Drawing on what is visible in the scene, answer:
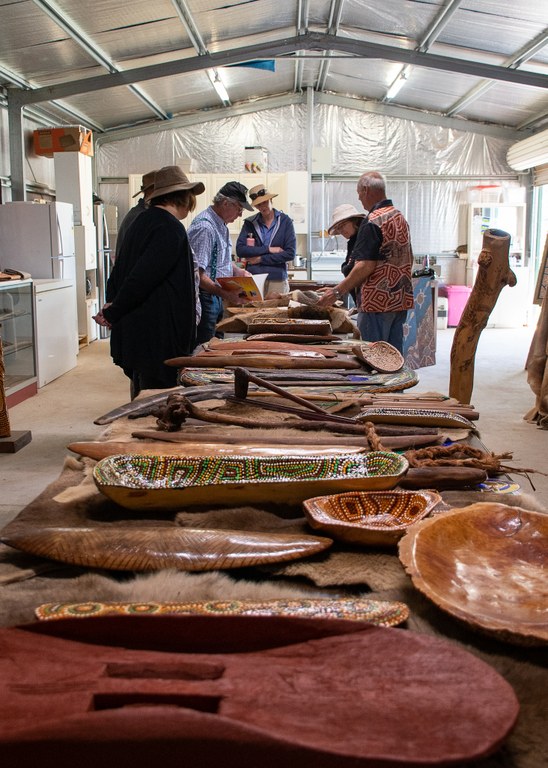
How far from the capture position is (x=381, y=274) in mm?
4414

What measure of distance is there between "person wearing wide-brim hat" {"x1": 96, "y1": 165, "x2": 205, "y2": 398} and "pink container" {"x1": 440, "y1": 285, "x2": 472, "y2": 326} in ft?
32.2

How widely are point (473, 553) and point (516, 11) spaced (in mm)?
8167

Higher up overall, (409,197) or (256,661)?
(409,197)

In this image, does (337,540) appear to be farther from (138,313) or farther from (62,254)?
(62,254)

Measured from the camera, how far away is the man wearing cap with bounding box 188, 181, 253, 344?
15.7 ft

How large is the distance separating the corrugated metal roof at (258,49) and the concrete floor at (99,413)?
136 inches

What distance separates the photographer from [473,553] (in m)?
1.18

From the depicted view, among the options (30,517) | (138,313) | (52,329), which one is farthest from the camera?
(52,329)

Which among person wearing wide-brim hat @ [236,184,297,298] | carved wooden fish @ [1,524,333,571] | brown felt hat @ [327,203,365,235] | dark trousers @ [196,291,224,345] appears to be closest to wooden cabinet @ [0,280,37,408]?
person wearing wide-brim hat @ [236,184,297,298]

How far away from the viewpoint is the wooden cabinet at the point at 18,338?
6613 millimetres

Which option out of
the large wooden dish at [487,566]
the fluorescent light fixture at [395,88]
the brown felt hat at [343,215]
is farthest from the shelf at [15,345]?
the fluorescent light fixture at [395,88]

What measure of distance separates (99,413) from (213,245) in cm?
197

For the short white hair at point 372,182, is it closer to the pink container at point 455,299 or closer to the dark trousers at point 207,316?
the dark trousers at point 207,316

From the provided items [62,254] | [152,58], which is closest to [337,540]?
[62,254]
